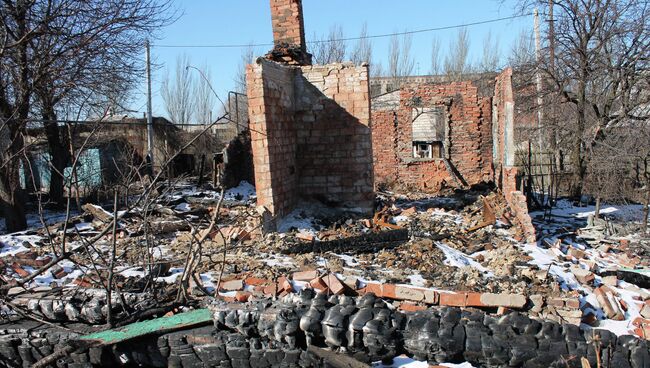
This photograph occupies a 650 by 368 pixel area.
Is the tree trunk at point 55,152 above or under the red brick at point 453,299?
above

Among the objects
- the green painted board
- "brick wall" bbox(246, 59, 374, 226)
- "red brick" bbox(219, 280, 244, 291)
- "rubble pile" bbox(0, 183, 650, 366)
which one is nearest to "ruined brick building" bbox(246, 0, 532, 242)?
"brick wall" bbox(246, 59, 374, 226)

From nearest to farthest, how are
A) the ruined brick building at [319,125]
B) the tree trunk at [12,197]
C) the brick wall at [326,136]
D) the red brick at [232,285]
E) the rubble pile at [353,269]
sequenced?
the rubble pile at [353,269]
the red brick at [232,285]
the brick wall at [326,136]
the ruined brick building at [319,125]
the tree trunk at [12,197]

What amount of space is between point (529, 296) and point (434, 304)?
3.21ft

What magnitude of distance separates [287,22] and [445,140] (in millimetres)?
8384

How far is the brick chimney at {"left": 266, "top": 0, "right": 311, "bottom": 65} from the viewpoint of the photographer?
882 cm

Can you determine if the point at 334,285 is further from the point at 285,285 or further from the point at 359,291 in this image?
the point at 285,285

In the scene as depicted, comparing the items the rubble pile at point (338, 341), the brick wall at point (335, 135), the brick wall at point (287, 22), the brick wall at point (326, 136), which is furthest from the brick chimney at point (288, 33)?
the rubble pile at point (338, 341)

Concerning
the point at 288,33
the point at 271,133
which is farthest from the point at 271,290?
the point at 288,33

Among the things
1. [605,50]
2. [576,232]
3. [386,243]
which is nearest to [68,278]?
[386,243]

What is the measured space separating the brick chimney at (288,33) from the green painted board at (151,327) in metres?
5.61

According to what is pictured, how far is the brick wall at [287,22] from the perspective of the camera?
8.92 m

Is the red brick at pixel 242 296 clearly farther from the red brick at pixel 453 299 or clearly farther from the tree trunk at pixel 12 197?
the tree trunk at pixel 12 197

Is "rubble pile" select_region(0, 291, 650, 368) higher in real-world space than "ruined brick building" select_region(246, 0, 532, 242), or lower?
lower

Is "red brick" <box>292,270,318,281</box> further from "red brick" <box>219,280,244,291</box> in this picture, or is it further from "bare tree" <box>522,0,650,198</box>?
"bare tree" <box>522,0,650,198</box>
